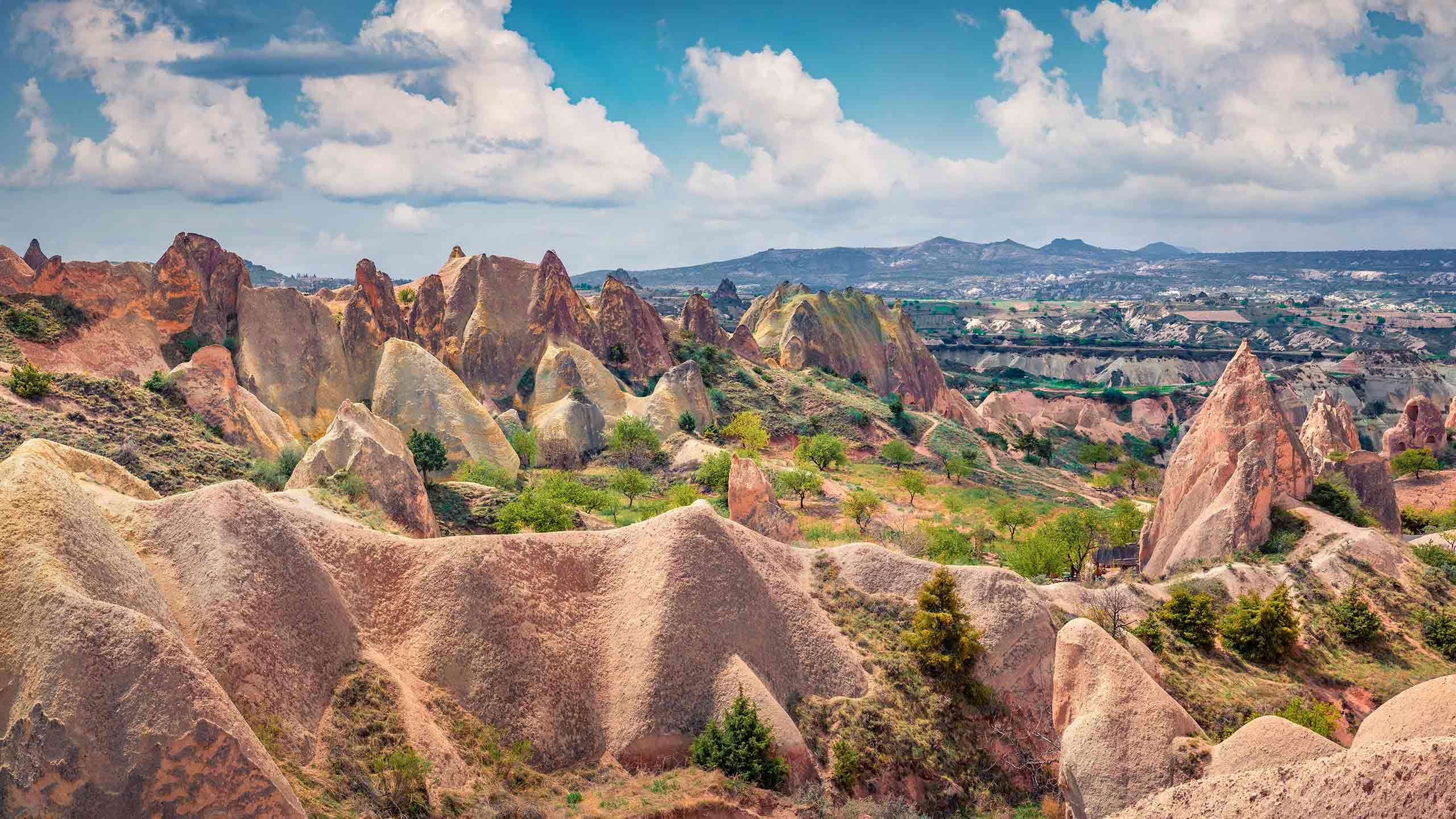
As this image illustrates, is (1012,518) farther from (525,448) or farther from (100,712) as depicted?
(100,712)

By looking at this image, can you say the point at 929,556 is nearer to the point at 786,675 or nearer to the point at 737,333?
the point at 786,675

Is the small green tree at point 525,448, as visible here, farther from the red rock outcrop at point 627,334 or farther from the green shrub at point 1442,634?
the green shrub at point 1442,634

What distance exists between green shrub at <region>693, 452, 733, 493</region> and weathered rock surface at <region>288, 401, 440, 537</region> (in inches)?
883

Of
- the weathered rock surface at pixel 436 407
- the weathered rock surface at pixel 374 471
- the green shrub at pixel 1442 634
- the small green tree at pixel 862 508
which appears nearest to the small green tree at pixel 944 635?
the green shrub at pixel 1442 634

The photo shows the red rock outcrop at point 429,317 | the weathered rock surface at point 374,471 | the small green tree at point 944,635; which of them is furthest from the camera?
the red rock outcrop at point 429,317

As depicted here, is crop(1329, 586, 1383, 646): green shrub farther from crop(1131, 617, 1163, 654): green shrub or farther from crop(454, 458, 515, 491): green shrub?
crop(454, 458, 515, 491): green shrub

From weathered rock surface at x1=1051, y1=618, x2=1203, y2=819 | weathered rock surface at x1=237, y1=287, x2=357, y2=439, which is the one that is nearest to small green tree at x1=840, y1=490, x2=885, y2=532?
weathered rock surface at x1=1051, y1=618, x2=1203, y2=819

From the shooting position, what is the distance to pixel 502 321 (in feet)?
283

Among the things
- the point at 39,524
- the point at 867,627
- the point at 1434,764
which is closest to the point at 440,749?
the point at 39,524

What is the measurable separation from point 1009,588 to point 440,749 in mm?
21779

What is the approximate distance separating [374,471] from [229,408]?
719 inches

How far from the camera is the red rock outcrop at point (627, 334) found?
95.9 meters

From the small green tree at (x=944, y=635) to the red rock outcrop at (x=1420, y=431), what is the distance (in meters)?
93.2

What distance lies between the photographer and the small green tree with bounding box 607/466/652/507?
5941cm
